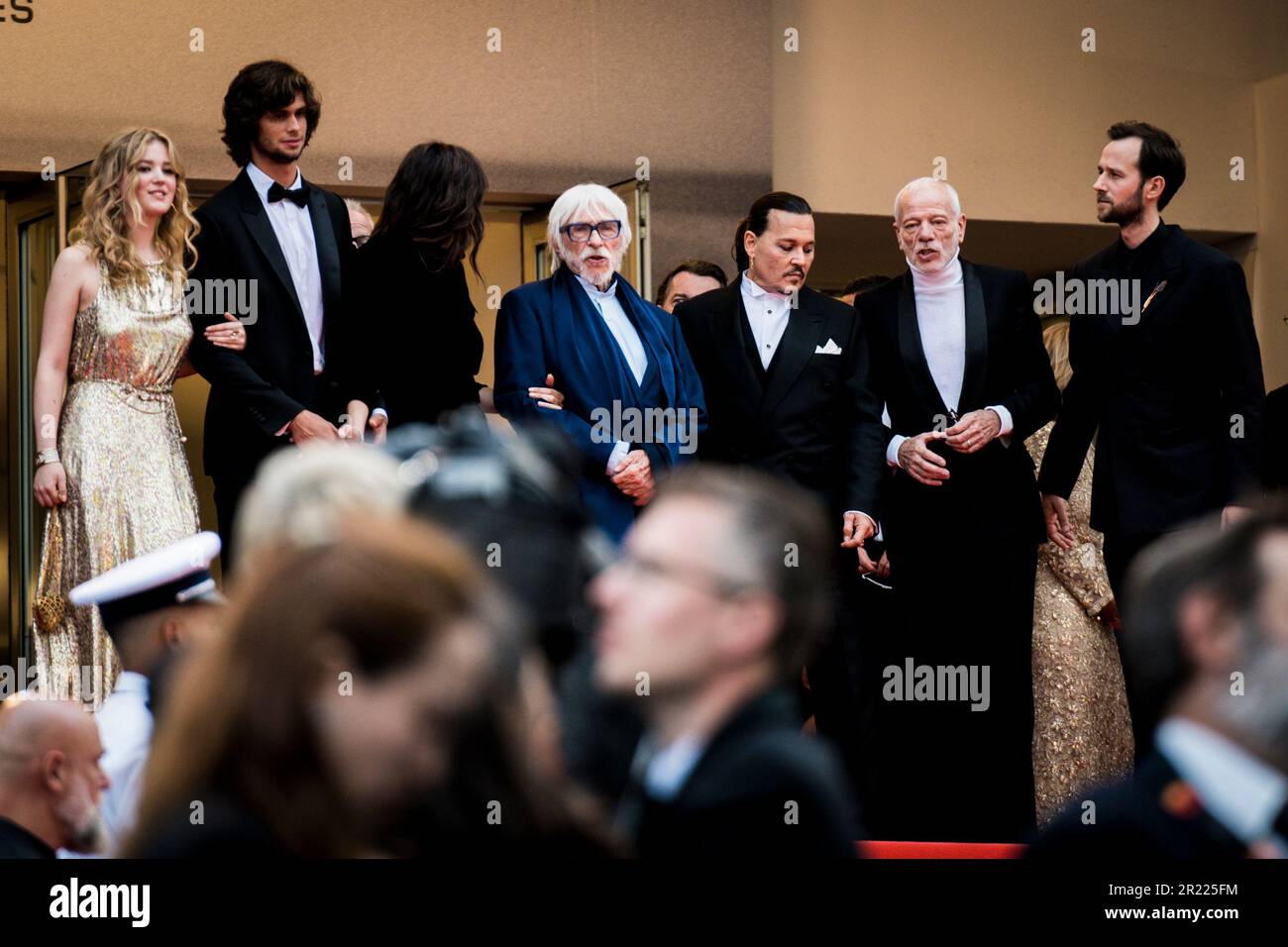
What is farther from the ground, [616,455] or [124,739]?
[616,455]

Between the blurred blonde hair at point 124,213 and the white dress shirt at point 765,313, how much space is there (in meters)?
1.52

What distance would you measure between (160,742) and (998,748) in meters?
3.94

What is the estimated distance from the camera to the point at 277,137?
459 cm

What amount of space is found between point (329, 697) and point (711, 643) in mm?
561

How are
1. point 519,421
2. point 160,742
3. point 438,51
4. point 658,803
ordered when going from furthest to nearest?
point 438,51, point 519,421, point 658,803, point 160,742

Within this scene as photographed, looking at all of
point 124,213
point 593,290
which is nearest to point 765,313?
point 593,290

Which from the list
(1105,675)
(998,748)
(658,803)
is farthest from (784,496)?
(1105,675)

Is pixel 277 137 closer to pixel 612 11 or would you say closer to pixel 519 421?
pixel 519 421

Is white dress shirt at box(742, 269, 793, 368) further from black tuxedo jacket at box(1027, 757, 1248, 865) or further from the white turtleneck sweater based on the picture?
black tuxedo jacket at box(1027, 757, 1248, 865)

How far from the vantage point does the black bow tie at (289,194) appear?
4570 mm

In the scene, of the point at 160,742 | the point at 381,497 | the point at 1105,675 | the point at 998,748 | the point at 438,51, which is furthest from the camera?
the point at 438,51

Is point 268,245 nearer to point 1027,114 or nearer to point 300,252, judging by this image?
point 300,252

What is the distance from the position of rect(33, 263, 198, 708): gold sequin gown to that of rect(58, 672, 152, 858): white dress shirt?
1.98 m

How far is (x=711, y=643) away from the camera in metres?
1.84
